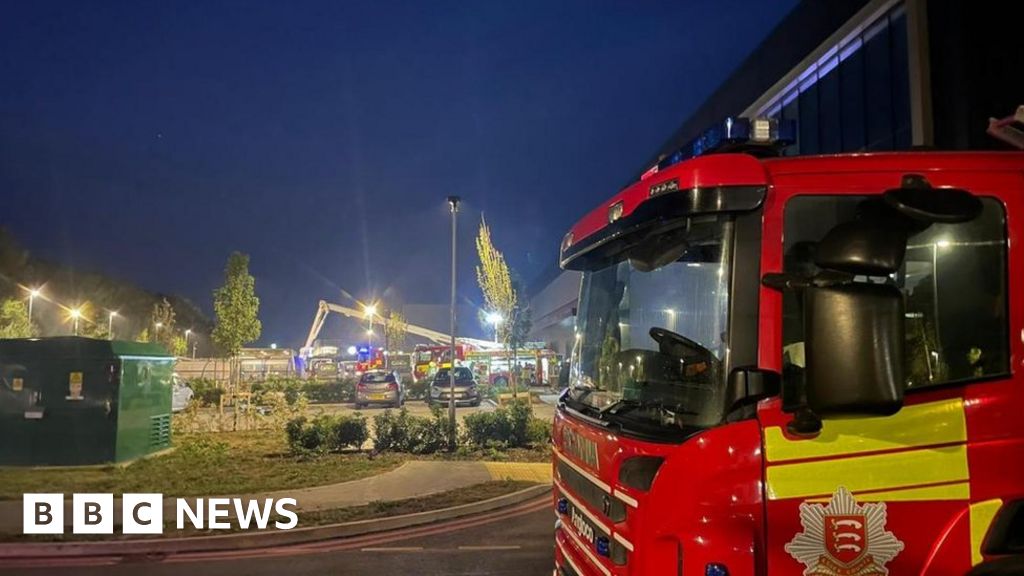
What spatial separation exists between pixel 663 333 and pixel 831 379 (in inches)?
37.0

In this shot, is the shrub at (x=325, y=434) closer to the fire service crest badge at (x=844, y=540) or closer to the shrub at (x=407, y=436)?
the shrub at (x=407, y=436)

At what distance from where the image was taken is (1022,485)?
2.49m

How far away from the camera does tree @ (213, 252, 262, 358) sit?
19.5 m

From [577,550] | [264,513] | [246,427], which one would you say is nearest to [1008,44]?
[577,550]

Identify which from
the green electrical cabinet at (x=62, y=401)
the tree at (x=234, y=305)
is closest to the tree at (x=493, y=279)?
the tree at (x=234, y=305)

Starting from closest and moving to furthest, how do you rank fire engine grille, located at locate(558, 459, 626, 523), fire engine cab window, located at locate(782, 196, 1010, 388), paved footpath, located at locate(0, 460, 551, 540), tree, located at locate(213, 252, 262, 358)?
fire engine cab window, located at locate(782, 196, 1010, 388)
fire engine grille, located at locate(558, 459, 626, 523)
paved footpath, located at locate(0, 460, 551, 540)
tree, located at locate(213, 252, 262, 358)

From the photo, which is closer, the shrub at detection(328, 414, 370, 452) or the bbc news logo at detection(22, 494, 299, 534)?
the bbc news logo at detection(22, 494, 299, 534)

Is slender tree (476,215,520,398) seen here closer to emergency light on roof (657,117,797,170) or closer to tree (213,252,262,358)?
tree (213,252,262,358)

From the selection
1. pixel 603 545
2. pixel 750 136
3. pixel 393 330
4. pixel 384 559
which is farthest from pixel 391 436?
pixel 393 330

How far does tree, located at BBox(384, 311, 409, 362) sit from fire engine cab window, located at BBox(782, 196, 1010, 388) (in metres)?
44.1

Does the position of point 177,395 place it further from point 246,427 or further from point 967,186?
point 967,186

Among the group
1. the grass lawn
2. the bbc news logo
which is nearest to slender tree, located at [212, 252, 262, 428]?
the grass lawn

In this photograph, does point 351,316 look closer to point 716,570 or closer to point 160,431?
point 160,431

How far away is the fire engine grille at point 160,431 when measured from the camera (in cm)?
1320
